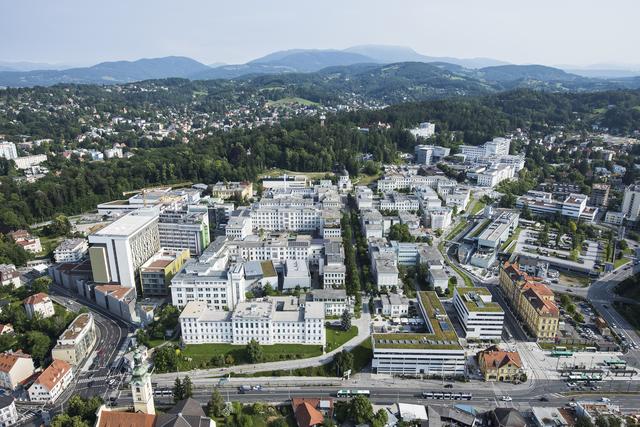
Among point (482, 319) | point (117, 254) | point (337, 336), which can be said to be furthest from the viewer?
point (117, 254)

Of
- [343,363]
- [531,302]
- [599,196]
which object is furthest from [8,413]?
[599,196]

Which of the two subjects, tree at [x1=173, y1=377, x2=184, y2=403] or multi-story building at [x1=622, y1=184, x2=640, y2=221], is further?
multi-story building at [x1=622, y1=184, x2=640, y2=221]

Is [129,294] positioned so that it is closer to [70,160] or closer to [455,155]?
[70,160]

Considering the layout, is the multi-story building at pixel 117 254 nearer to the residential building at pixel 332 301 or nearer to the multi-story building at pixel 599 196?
the residential building at pixel 332 301

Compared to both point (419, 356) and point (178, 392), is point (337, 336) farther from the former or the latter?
point (178, 392)

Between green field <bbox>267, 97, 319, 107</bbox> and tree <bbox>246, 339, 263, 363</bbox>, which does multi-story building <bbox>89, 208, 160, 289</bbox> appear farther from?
green field <bbox>267, 97, 319, 107</bbox>

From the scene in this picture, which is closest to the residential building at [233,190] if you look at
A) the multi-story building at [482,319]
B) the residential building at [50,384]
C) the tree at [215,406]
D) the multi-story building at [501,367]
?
the residential building at [50,384]

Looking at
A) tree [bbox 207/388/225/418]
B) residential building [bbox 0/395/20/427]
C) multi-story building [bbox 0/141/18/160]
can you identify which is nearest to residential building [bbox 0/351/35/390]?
residential building [bbox 0/395/20/427]
